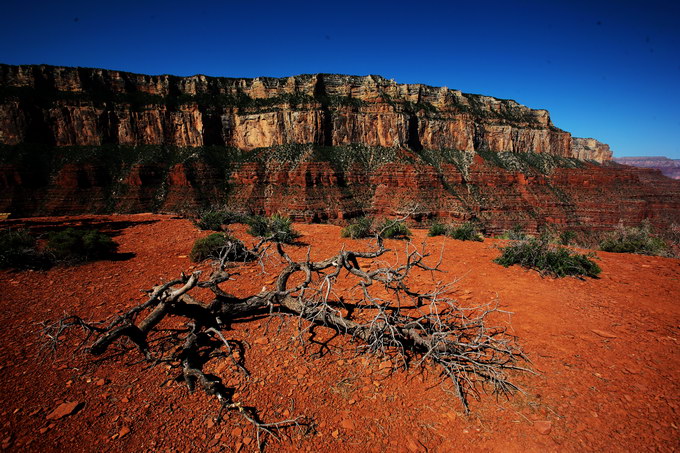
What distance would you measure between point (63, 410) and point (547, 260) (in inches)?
396

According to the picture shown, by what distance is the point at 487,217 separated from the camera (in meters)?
45.3

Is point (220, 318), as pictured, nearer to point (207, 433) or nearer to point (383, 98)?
point (207, 433)

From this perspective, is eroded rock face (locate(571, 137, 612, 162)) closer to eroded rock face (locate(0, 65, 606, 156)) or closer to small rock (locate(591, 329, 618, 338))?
eroded rock face (locate(0, 65, 606, 156))

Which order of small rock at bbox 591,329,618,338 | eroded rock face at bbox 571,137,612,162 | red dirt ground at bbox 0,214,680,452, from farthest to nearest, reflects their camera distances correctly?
eroded rock face at bbox 571,137,612,162
small rock at bbox 591,329,618,338
red dirt ground at bbox 0,214,680,452

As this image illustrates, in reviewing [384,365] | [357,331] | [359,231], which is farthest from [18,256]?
[359,231]

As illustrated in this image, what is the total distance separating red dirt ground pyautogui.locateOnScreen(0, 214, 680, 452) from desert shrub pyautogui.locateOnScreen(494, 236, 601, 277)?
179cm

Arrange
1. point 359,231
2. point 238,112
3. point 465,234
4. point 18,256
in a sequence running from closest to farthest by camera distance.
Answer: point 18,256
point 359,231
point 465,234
point 238,112

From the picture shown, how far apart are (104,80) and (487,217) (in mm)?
68532

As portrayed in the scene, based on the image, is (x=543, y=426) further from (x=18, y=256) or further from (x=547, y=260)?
(x=18, y=256)

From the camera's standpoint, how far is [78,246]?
7.55 m

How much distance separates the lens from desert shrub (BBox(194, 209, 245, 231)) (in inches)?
484

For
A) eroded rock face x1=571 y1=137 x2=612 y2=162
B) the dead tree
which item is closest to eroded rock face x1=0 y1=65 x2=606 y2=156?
the dead tree

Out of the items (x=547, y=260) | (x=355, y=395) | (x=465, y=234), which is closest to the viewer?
(x=355, y=395)

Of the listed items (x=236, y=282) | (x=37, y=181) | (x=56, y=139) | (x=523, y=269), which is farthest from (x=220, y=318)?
(x=56, y=139)
